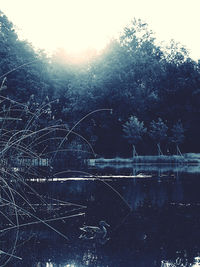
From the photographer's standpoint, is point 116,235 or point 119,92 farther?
point 119,92

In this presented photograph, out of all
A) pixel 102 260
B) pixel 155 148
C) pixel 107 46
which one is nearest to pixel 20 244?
pixel 102 260

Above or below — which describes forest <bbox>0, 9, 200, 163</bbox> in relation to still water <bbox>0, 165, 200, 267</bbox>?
above

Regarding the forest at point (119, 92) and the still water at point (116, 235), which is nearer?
the still water at point (116, 235)

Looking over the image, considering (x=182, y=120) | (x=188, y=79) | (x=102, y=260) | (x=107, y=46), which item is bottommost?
(x=102, y=260)

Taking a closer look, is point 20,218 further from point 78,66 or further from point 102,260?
point 78,66

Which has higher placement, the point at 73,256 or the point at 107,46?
the point at 107,46

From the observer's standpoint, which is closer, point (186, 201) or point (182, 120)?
point (186, 201)

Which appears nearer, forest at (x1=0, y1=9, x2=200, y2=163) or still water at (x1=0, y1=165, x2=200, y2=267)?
still water at (x1=0, y1=165, x2=200, y2=267)

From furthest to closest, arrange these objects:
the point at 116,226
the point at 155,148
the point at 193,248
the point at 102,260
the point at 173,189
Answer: the point at 155,148 → the point at 173,189 → the point at 116,226 → the point at 193,248 → the point at 102,260

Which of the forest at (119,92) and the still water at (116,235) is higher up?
the forest at (119,92)

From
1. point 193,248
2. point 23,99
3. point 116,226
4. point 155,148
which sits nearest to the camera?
point 193,248

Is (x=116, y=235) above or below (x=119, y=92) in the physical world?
below

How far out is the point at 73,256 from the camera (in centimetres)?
487

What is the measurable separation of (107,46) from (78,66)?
264 cm
